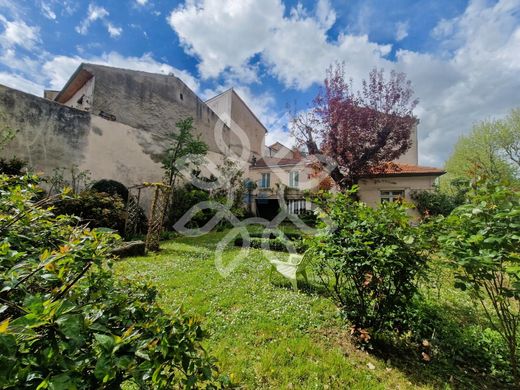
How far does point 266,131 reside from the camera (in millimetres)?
23312

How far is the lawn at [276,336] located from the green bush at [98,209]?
427cm

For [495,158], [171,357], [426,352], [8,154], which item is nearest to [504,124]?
[495,158]

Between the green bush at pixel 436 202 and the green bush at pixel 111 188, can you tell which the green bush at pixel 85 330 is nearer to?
the green bush at pixel 111 188

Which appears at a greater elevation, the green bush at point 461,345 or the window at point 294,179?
the window at point 294,179

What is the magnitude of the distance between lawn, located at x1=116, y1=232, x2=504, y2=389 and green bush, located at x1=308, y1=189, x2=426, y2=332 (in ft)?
1.33

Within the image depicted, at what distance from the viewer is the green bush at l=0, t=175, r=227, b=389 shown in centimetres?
59

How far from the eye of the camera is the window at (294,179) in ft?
61.9

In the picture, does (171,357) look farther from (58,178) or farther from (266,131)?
(266,131)

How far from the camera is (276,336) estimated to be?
2.82 m

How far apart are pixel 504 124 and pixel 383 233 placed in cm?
2265

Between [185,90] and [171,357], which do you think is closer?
[171,357]

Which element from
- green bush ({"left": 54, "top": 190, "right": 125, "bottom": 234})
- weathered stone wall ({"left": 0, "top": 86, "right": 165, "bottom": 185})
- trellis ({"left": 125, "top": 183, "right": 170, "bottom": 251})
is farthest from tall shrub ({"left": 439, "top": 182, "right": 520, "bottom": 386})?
weathered stone wall ({"left": 0, "top": 86, "right": 165, "bottom": 185})

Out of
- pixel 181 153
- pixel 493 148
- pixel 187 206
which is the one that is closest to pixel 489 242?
pixel 181 153

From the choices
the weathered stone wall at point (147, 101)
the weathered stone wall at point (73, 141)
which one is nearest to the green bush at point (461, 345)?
the weathered stone wall at point (73, 141)
